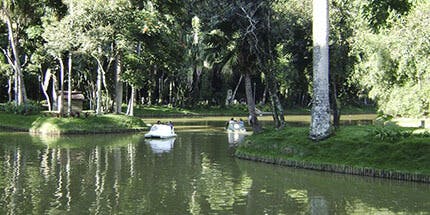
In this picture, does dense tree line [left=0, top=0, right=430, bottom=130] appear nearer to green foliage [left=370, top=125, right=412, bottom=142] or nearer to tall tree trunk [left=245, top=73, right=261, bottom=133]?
tall tree trunk [left=245, top=73, right=261, bottom=133]

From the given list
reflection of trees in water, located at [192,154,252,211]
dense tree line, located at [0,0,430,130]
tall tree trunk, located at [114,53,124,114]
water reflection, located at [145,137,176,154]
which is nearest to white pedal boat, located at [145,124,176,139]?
water reflection, located at [145,137,176,154]

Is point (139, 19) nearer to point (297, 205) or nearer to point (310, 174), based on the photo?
point (310, 174)

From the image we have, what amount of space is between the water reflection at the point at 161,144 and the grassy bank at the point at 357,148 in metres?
6.58

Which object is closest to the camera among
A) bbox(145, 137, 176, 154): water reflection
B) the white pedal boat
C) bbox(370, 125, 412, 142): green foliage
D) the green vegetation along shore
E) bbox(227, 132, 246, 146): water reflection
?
the green vegetation along shore

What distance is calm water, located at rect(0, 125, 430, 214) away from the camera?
14.8 meters

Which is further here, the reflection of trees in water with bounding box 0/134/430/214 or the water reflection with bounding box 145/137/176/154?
the water reflection with bounding box 145/137/176/154

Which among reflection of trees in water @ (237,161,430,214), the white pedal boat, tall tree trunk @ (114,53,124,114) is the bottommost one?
reflection of trees in water @ (237,161,430,214)

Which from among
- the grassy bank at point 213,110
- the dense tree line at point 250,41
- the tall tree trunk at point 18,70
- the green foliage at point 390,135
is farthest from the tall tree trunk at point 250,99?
the grassy bank at point 213,110

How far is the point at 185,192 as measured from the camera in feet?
56.4

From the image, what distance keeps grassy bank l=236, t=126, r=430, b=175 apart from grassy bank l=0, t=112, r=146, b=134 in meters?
19.7

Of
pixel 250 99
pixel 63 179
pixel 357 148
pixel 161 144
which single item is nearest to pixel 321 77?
pixel 357 148

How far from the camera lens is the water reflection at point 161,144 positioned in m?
30.5

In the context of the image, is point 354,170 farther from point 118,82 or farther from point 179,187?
point 118,82

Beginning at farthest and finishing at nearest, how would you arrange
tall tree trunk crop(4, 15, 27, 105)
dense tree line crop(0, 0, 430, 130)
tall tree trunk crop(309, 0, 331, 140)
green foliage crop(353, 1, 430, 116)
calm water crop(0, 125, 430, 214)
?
tall tree trunk crop(4, 15, 27, 105) < green foliage crop(353, 1, 430, 116) < dense tree line crop(0, 0, 430, 130) < tall tree trunk crop(309, 0, 331, 140) < calm water crop(0, 125, 430, 214)
